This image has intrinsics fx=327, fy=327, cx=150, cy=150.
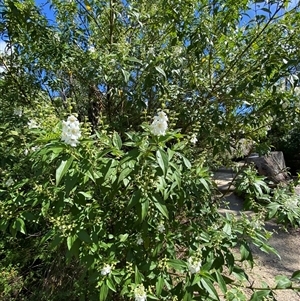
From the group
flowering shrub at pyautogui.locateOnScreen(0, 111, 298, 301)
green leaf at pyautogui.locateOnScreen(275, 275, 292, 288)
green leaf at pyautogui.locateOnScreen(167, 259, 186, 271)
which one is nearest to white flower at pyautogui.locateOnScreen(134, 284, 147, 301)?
flowering shrub at pyautogui.locateOnScreen(0, 111, 298, 301)

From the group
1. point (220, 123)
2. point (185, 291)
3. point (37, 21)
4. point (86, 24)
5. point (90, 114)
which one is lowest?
point (185, 291)

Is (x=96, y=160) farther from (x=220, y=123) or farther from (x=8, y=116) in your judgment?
(x=220, y=123)

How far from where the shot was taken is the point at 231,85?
244 cm

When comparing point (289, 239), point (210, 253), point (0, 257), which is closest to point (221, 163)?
point (210, 253)

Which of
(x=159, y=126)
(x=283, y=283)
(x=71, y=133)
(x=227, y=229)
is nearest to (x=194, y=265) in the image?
(x=227, y=229)

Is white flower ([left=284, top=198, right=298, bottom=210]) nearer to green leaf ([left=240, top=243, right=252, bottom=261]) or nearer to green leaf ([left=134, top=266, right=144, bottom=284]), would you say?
green leaf ([left=240, top=243, right=252, bottom=261])

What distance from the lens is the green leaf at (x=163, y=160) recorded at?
1.18 meters

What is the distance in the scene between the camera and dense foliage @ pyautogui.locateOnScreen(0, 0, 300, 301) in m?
1.39

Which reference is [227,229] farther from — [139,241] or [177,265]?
[139,241]

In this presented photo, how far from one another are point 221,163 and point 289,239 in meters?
2.63

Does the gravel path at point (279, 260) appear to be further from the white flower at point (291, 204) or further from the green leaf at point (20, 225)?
the green leaf at point (20, 225)

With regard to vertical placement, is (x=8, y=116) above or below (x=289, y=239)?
above

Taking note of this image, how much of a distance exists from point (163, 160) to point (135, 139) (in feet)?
0.62

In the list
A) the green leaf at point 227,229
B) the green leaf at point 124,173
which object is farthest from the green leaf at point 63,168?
the green leaf at point 227,229
